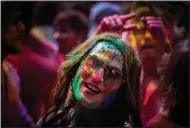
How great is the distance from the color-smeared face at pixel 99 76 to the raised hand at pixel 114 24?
8cm

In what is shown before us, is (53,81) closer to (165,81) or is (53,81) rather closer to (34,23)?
(34,23)

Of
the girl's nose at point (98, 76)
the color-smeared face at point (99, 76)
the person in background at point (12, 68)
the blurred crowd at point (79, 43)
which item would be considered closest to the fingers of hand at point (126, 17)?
the blurred crowd at point (79, 43)

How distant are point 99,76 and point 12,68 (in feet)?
1.52

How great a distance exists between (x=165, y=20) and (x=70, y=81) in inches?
22.8

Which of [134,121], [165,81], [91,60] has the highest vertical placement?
[91,60]

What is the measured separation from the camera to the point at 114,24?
2148 mm

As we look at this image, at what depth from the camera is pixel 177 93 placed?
213 cm

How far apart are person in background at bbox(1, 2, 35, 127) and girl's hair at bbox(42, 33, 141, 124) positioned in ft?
0.58

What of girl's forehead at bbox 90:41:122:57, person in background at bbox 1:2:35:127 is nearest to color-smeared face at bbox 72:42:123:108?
girl's forehead at bbox 90:41:122:57

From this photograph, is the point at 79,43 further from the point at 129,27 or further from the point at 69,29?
the point at 129,27

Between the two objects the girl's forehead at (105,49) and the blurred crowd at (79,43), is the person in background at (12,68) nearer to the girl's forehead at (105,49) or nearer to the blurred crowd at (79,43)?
the blurred crowd at (79,43)

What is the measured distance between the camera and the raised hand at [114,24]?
2.15 m

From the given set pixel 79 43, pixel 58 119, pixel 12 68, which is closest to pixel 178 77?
pixel 79 43

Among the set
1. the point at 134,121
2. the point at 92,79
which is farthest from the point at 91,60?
the point at 134,121
